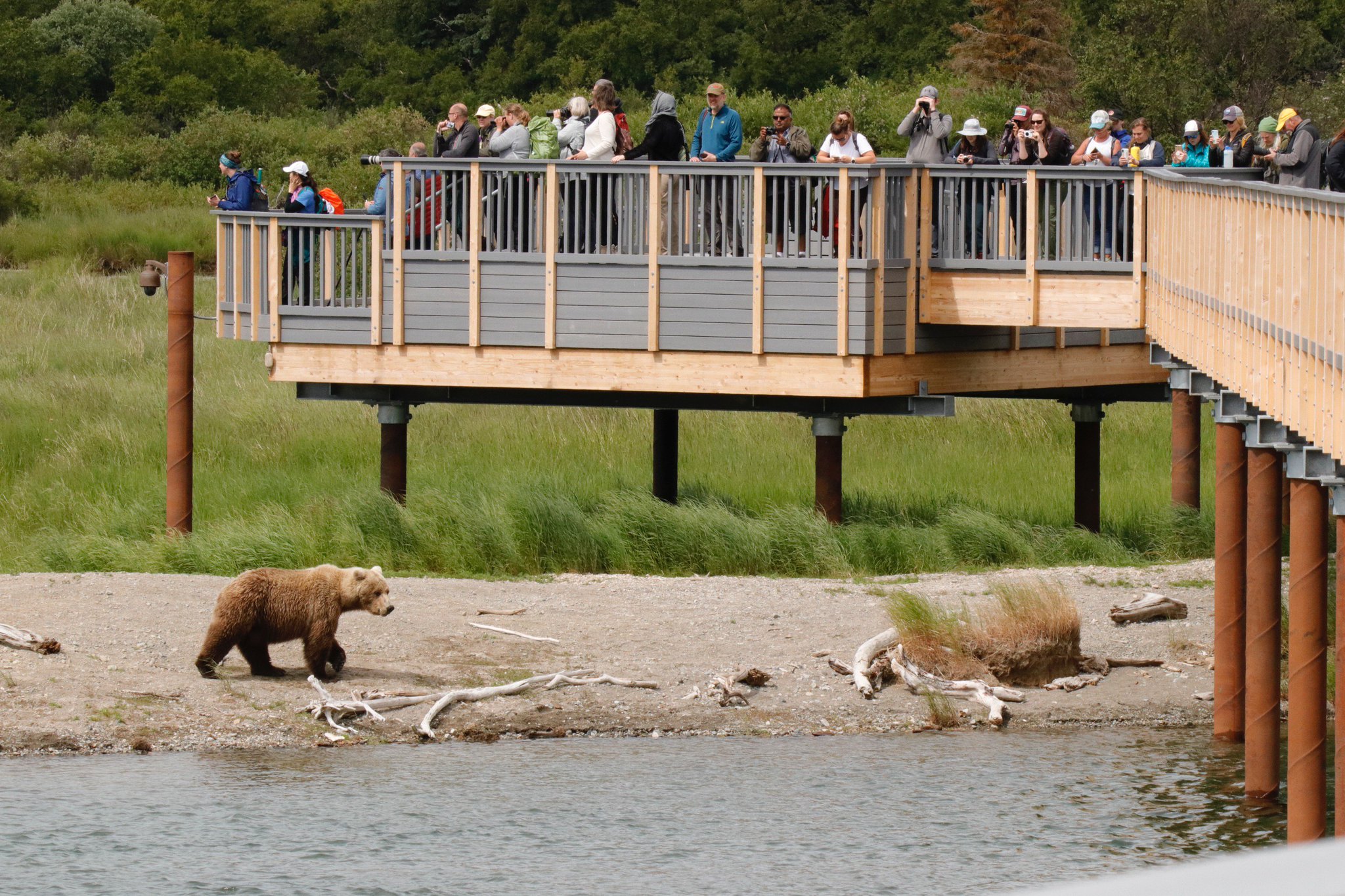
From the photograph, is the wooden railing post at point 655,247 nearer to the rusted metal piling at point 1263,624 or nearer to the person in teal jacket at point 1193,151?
the person in teal jacket at point 1193,151

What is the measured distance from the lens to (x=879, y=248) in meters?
18.5

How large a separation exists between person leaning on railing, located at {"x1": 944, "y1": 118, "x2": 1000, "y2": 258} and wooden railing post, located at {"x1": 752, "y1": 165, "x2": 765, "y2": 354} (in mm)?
1657

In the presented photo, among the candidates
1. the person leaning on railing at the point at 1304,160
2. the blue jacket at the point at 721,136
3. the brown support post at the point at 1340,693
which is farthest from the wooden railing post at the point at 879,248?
the brown support post at the point at 1340,693

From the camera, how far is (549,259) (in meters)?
19.1

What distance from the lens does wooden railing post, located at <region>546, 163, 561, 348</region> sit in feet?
62.2

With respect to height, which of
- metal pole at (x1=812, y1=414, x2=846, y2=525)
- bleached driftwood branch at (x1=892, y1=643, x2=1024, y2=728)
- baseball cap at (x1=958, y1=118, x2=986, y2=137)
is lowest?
bleached driftwood branch at (x1=892, y1=643, x2=1024, y2=728)

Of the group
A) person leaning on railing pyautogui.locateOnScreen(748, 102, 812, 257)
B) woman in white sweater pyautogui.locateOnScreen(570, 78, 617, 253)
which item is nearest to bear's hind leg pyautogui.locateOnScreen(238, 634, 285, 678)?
woman in white sweater pyautogui.locateOnScreen(570, 78, 617, 253)

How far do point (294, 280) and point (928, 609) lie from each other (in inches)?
303

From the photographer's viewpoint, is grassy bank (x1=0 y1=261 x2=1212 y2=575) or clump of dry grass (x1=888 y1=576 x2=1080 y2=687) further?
grassy bank (x1=0 y1=261 x2=1212 y2=575)

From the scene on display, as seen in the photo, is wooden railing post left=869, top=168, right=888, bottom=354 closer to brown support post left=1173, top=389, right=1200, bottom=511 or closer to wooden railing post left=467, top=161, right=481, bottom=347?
wooden railing post left=467, top=161, right=481, bottom=347

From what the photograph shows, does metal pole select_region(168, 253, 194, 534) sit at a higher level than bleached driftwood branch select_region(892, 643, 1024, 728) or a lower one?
higher

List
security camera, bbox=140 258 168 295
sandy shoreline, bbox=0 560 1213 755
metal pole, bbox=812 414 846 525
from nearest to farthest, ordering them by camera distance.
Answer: sandy shoreline, bbox=0 560 1213 755 → metal pole, bbox=812 414 846 525 → security camera, bbox=140 258 168 295

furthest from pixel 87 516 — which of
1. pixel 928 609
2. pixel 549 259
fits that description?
pixel 928 609

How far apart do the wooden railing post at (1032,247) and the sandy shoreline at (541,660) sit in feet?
8.25
